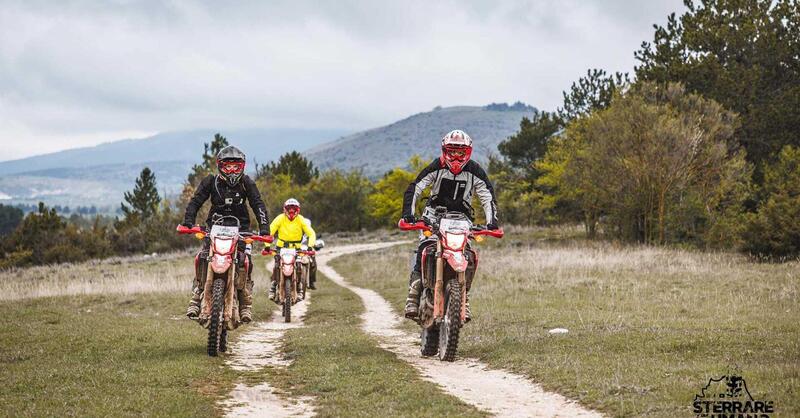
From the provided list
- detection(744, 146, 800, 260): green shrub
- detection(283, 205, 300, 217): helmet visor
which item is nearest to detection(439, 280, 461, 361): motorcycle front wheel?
detection(283, 205, 300, 217): helmet visor

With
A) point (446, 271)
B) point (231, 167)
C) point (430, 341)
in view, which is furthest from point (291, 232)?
point (446, 271)

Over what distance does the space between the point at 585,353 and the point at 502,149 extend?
63.6m

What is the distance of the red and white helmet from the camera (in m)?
13.5

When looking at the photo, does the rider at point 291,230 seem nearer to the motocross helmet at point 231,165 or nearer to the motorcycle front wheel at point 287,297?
the motorcycle front wheel at point 287,297

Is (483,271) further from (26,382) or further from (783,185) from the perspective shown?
(26,382)

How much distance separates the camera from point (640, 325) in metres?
16.4

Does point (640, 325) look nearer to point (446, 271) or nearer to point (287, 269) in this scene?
point (446, 271)

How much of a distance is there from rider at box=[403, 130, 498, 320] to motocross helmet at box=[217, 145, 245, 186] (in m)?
3.07

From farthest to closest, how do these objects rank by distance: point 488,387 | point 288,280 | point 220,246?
point 288,280 → point 220,246 → point 488,387

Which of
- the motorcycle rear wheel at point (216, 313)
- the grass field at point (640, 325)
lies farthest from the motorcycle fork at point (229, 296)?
the grass field at point (640, 325)

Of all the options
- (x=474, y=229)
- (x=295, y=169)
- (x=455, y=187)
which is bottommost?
(x=474, y=229)

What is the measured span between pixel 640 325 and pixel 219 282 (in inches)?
334

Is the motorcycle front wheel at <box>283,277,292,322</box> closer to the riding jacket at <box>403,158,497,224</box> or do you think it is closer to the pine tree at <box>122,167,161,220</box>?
the riding jacket at <box>403,158,497,224</box>

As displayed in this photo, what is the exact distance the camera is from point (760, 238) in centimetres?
3434
